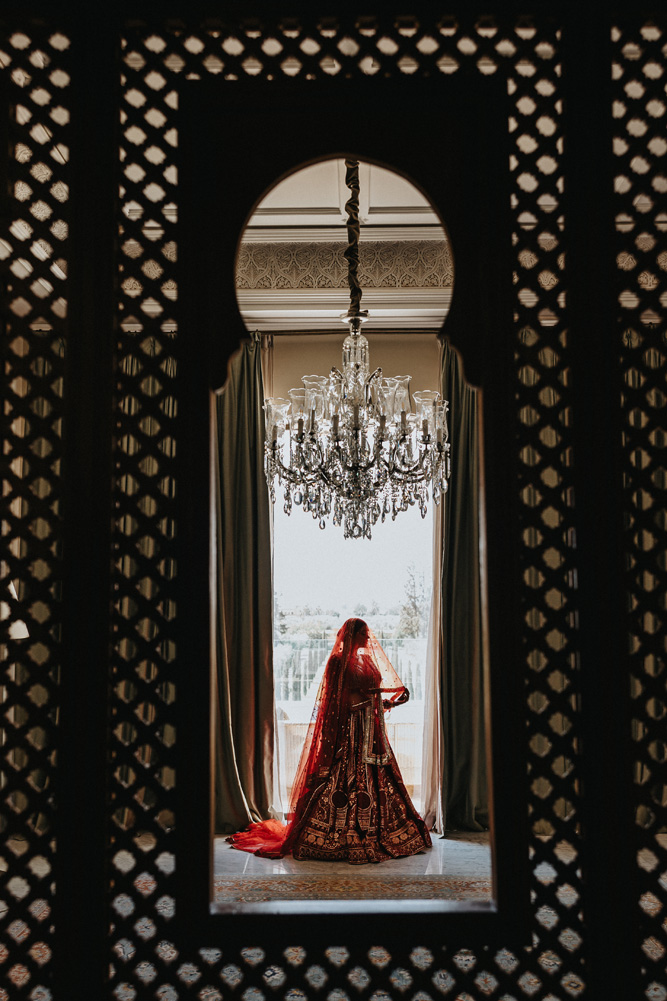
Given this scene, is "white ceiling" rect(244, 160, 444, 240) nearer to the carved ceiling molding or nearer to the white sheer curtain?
the carved ceiling molding

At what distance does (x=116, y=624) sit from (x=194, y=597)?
9.8 inches

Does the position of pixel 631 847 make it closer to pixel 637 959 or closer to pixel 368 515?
pixel 637 959

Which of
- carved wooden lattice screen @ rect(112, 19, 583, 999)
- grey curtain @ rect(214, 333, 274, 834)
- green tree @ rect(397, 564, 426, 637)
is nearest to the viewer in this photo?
carved wooden lattice screen @ rect(112, 19, 583, 999)

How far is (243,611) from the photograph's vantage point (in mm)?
5594

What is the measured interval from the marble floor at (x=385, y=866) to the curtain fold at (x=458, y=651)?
401 millimetres

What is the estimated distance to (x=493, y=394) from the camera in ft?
7.04

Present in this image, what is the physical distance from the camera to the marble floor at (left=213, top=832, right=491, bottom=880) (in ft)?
14.8

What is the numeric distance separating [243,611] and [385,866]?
1.98 metres

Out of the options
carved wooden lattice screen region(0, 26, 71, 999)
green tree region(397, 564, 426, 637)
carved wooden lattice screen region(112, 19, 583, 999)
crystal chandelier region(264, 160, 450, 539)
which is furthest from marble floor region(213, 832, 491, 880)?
carved wooden lattice screen region(0, 26, 71, 999)

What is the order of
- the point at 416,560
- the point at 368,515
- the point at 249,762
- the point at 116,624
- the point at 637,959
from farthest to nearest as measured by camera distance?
the point at 416,560 < the point at 249,762 < the point at 368,515 < the point at 116,624 < the point at 637,959

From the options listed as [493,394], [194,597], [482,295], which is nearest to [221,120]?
[482,295]

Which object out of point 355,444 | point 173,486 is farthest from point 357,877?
point 173,486

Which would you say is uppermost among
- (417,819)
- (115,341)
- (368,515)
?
(115,341)

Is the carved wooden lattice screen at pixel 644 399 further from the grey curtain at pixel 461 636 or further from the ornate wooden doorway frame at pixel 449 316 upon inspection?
the grey curtain at pixel 461 636
